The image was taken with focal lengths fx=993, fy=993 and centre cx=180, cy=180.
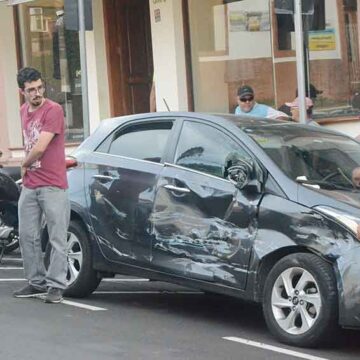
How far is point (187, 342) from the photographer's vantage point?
699 centimetres

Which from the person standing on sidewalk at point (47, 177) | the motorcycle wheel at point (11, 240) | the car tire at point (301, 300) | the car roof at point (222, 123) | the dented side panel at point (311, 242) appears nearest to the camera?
the dented side panel at point (311, 242)

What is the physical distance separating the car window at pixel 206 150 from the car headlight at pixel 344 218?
848 millimetres

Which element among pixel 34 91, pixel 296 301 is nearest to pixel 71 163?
pixel 34 91

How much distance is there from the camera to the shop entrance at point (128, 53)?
52.5 feet

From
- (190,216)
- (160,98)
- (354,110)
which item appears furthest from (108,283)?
(160,98)

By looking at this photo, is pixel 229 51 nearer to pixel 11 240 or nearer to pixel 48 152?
pixel 11 240

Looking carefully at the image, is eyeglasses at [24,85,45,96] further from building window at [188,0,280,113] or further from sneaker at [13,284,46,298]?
building window at [188,0,280,113]

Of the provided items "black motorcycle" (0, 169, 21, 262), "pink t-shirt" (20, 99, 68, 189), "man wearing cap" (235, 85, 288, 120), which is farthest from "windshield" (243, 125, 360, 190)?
"black motorcycle" (0, 169, 21, 262)

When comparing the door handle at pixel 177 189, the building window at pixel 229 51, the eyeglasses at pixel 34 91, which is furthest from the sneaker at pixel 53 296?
the building window at pixel 229 51

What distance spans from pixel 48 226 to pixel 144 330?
1474 millimetres

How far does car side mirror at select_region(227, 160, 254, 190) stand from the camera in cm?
720

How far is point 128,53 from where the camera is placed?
16.2 m

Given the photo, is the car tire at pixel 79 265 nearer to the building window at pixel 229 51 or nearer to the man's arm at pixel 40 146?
the man's arm at pixel 40 146

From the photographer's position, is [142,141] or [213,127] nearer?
[213,127]
